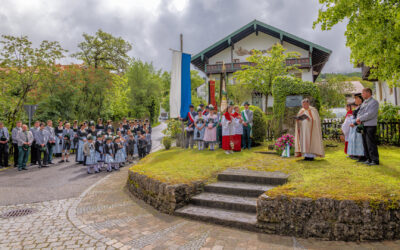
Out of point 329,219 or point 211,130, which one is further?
point 211,130

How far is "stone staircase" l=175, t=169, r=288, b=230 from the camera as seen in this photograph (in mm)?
4487

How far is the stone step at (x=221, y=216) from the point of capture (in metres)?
4.27

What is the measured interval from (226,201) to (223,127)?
17.5ft

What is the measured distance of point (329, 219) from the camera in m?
3.80

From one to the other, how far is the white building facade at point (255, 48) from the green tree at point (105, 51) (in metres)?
10.3

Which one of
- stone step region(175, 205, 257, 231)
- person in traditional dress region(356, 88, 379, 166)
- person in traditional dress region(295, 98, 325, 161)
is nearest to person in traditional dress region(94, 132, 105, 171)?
stone step region(175, 205, 257, 231)

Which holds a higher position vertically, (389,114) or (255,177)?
(389,114)

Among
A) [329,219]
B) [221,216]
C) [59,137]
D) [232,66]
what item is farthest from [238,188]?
[232,66]

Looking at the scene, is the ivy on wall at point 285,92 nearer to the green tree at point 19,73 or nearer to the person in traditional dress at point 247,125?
the person in traditional dress at point 247,125

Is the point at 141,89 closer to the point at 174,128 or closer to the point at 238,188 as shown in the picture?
the point at 174,128

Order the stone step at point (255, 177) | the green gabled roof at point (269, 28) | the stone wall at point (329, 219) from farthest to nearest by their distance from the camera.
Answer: the green gabled roof at point (269, 28) < the stone step at point (255, 177) < the stone wall at point (329, 219)

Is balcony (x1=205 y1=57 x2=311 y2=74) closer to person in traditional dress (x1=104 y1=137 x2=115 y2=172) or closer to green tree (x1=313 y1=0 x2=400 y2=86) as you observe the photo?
green tree (x1=313 y1=0 x2=400 y2=86)

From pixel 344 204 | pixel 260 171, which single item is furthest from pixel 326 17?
pixel 344 204

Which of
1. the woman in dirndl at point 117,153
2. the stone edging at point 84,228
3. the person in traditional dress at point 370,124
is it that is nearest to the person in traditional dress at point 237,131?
the person in traditional dress at point 370,124
